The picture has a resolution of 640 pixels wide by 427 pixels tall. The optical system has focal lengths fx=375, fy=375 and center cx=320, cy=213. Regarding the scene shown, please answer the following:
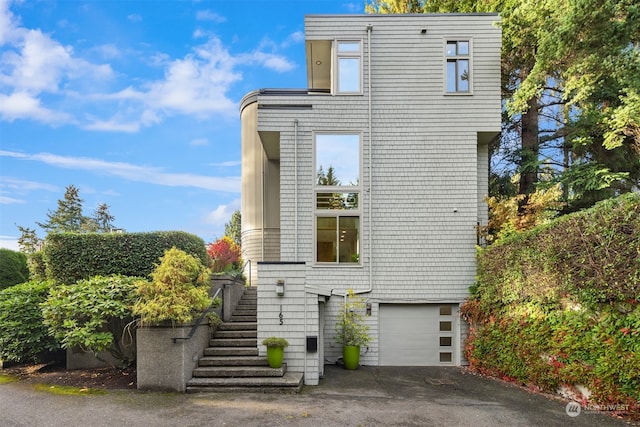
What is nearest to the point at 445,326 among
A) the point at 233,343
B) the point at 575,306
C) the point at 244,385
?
the point at 575,306

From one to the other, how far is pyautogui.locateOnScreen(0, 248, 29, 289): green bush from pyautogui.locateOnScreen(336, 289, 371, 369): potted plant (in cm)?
897

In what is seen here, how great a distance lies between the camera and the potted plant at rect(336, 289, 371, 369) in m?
8.57

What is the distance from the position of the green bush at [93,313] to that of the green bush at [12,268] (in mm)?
4477

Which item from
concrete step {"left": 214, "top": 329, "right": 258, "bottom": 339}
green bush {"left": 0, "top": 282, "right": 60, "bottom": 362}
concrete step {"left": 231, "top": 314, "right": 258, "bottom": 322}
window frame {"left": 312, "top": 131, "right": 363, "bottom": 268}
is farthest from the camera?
window frame {"left": 312, "top": 131, "right": 363, "bottom": 268}

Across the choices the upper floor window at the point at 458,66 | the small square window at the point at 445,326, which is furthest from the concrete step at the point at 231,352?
the upper floor window at the point at 458,66

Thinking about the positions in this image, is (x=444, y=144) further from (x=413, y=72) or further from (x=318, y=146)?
(x=318, y=146)

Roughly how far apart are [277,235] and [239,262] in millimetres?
1418

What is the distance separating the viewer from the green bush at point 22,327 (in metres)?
7.39

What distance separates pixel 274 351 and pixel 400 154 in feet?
18.3

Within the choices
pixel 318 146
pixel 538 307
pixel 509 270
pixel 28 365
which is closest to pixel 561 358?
pixel 538 307

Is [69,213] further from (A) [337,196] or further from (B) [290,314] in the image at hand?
(B) [290,314]

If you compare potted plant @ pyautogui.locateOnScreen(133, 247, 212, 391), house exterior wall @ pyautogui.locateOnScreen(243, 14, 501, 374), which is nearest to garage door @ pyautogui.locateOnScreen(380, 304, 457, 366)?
house exterior wall @ pyautogui.locateOnScreen(243, 14, 501, 374)

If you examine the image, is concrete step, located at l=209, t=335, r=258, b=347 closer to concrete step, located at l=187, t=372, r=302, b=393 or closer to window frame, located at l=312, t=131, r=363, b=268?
concrete step, located at l=187, t=372, r=302, b=393

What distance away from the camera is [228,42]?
1222 cm
